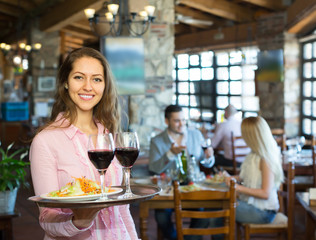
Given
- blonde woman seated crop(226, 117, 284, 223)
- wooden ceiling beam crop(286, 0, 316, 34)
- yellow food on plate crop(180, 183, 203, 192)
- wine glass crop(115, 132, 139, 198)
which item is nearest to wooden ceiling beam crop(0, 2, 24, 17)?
wooden ceiling beam crop(286, 0, 316, 34)

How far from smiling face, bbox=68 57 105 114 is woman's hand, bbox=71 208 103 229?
1.51 feet

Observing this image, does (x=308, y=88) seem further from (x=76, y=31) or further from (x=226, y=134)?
(x=76, y=31)

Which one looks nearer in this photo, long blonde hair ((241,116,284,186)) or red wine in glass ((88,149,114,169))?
red wine in glass ((88,149,114,169))

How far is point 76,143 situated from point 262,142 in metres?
2.40

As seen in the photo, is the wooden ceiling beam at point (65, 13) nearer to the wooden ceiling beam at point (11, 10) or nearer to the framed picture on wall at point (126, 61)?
the framed picture on wall at point (126, 61)

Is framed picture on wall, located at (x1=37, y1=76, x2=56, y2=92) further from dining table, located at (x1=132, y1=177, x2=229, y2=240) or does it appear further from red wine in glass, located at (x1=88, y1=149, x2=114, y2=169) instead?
red wine in glass, located at (x1=88, y1=149, x2=114, y2=169)

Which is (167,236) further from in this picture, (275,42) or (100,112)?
(275,42)

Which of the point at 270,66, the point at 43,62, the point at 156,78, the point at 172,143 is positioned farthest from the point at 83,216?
the point at 43,62

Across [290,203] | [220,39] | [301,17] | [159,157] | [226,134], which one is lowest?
[290,203]

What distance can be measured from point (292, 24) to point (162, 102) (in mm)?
2464

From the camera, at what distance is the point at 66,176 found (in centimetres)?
201

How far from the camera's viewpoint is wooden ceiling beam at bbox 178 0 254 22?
33.8 ft

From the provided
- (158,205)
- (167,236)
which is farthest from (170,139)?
(158,205)

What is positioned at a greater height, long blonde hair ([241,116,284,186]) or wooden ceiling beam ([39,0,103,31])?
wooden ceiling beam ([39,0,103,31])
